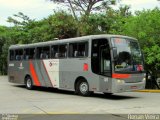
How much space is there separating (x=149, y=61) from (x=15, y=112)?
44.1ft

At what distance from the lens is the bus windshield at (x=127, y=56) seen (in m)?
18.0

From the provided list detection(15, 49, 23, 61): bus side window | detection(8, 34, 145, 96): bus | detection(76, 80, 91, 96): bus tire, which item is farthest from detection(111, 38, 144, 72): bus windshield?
detection(15, 49, 23, 61): bus side window

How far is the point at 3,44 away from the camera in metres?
54.0

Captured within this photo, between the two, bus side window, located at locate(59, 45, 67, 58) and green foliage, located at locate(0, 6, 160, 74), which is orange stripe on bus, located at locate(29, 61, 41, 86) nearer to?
bus side window, located at locate(59, 45, 67, 58)

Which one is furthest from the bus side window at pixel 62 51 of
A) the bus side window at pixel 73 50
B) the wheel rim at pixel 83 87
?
the wheel rim at pixel 83 87

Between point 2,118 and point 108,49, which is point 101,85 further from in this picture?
point 2,118

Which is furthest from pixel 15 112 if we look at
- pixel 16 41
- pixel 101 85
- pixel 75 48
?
pixel 16 41

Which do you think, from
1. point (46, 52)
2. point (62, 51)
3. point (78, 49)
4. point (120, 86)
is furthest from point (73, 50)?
point (120, 86)

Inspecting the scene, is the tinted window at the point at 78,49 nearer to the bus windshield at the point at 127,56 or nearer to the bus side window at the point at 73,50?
the bus side window at the point at 73,50

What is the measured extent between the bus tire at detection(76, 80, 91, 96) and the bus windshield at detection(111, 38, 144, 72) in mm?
2532

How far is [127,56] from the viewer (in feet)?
60.1

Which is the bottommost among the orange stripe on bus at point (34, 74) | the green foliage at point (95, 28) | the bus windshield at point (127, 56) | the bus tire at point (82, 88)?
the bus tire at point (82, 88)

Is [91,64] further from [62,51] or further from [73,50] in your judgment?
[62,51]

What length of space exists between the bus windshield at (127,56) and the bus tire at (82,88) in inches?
99.7
